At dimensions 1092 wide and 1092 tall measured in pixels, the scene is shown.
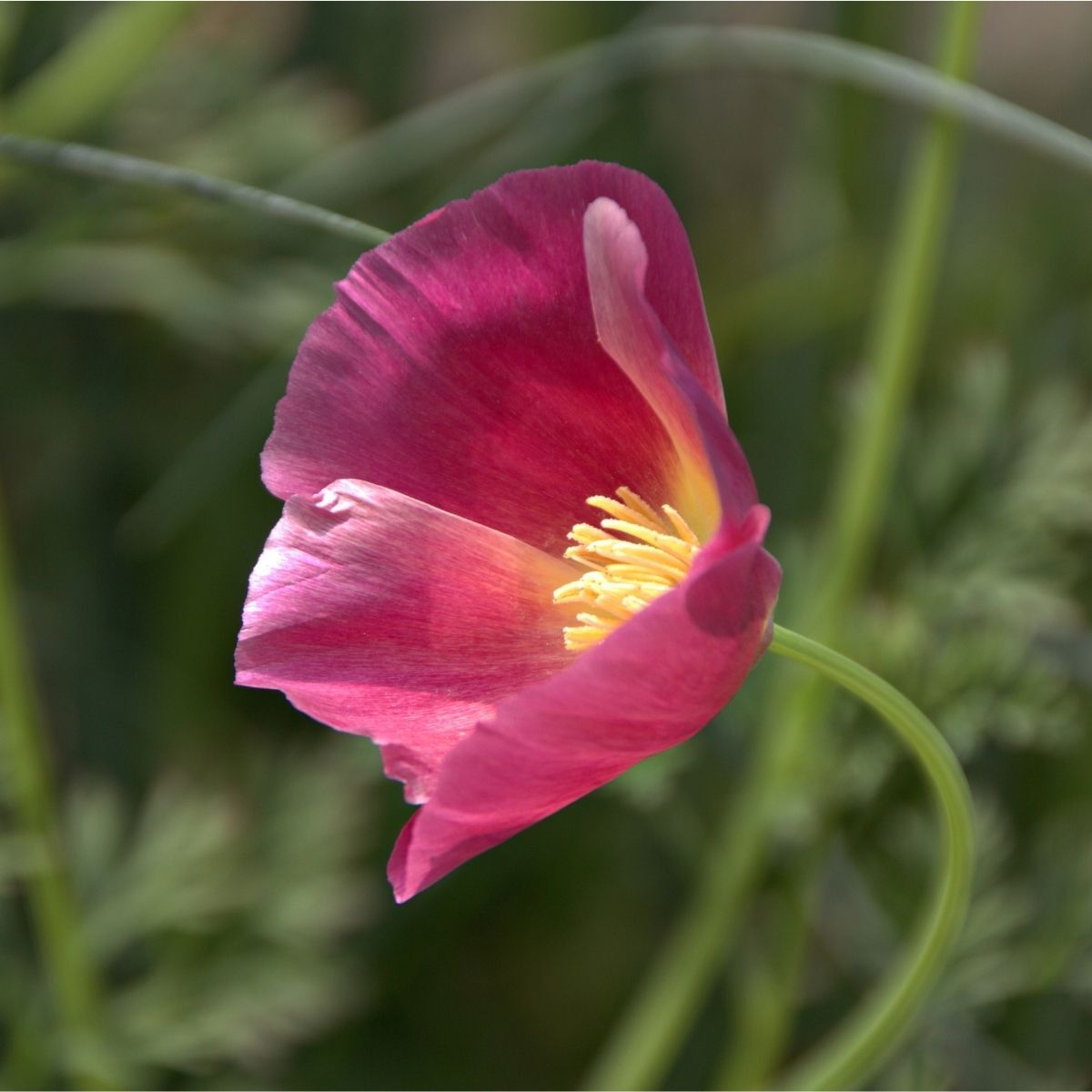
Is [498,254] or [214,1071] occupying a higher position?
[498,254]

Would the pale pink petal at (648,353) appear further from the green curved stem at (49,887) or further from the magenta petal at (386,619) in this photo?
the green curved stem at (49,887)

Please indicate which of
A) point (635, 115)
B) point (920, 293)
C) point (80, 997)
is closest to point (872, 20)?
point (635, 115)

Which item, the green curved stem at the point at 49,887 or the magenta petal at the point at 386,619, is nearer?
the magenta petal at the point at 386,619

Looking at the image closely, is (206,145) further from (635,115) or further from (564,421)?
(564,421)

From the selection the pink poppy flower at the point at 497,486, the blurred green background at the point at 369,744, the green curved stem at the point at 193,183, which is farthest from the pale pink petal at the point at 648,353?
the blurred green background at the point at 369,744

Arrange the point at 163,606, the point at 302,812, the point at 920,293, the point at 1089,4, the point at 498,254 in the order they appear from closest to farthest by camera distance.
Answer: the point at 498,254 → the point at 920,293 → the point at 302,812 → the point at 163,606 → the point at 1089,4

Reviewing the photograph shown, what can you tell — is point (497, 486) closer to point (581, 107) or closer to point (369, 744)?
point (369, 744)

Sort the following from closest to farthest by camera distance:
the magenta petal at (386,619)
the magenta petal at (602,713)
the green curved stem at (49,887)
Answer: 1. the magenta petal at (602,713)
2. the magenta petal at (386,619)
3. the green curved stem at (49,887)

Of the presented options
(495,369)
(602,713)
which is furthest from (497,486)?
(602,713)
